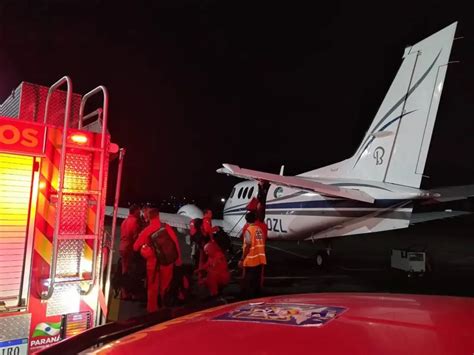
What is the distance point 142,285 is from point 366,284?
208 inches

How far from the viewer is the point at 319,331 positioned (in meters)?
1.84

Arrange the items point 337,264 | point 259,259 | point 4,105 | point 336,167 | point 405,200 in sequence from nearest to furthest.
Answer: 1. point 4,105
2. point 259,259
3. point 405,200
4. point 336,167
5. point 337,264

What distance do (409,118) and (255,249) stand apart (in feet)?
16.8

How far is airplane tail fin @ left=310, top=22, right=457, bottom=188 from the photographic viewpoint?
9961mm

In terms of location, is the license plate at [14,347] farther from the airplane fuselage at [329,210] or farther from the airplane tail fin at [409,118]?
the airplane tail fin at [409,118]

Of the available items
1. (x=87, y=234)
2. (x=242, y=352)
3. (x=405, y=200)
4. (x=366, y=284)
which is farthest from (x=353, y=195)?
(x=242, y=352)

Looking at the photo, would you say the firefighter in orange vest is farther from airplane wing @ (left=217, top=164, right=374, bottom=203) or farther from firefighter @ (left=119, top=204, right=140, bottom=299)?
firefighter @ (left=119, top=204, right=140, bottom=299)

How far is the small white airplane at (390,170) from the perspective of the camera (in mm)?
9891

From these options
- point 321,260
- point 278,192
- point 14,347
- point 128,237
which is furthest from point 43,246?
point 321,260

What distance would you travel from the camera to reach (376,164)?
1084 centimetres

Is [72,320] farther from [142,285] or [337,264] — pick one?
[337,264]

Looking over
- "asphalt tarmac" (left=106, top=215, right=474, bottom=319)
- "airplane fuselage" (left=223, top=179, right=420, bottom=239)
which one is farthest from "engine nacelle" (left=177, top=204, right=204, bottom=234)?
"airplane fuselage" (left=223, top=179, right=420, bottom=239)

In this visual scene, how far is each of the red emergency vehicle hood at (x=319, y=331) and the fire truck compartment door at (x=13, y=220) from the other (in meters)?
1.76

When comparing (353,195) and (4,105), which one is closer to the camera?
(4,105)
